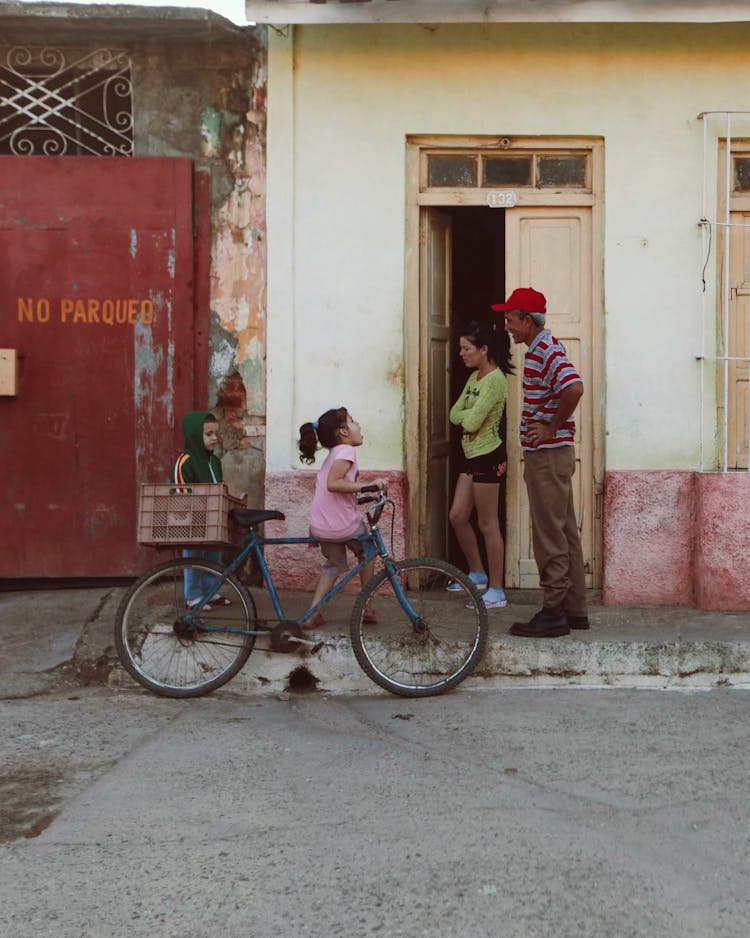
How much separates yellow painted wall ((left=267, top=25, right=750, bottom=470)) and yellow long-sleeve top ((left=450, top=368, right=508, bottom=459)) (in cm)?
66

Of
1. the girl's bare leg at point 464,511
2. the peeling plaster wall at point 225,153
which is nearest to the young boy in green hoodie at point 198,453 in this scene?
the peeling plaster wall at point 225,153

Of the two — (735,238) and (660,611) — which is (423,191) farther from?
(660,611)

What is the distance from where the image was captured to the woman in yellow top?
23.3ft

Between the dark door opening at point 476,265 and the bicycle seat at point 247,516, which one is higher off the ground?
the dark door opening at point 476,265

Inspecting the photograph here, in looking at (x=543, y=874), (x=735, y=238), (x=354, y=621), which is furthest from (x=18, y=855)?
(x=735, y=238)

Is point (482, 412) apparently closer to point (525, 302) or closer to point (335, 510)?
point (525, 302)

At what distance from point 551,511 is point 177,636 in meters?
2.06

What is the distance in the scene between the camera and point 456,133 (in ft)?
24.9

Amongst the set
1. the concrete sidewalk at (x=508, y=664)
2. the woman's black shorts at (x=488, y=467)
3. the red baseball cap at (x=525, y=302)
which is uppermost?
the red baseball cap at (x=525, y=302)

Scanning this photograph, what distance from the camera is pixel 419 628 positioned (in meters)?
6.03

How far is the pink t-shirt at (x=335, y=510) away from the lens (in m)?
6.11

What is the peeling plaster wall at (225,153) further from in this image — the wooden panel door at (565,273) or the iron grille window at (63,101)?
the wooden panel door at (565,273)

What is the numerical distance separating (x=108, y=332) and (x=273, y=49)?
205 cm

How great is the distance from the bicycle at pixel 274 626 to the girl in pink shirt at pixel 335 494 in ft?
0.31
